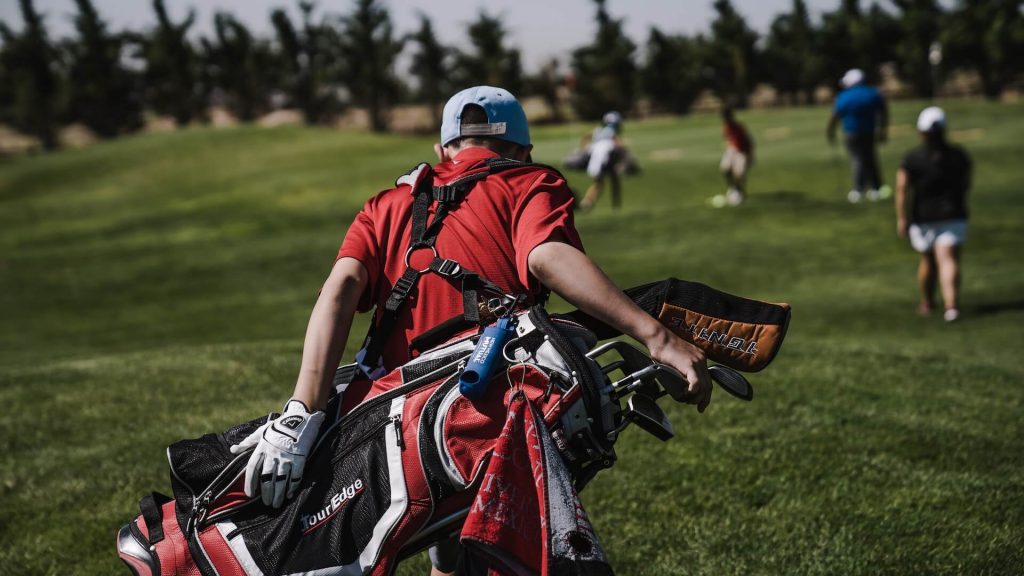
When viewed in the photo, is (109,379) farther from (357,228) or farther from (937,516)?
(937,516)

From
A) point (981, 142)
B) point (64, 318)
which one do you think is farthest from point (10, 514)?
point (981, 142)

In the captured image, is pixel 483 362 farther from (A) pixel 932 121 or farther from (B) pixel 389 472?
(A) pixel 932 121

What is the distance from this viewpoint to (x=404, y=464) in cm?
270

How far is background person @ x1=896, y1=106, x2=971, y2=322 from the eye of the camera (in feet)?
35.7

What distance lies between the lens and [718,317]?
111 inches

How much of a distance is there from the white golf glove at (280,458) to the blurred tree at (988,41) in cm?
6123

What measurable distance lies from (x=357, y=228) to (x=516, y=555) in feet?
3.91

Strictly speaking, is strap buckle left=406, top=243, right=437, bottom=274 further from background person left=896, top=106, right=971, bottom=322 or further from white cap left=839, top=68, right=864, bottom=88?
white cap left=839, top=68, right=864, bottom=88

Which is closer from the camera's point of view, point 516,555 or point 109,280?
point 516,555

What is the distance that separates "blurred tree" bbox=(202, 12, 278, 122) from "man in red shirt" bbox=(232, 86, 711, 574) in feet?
240

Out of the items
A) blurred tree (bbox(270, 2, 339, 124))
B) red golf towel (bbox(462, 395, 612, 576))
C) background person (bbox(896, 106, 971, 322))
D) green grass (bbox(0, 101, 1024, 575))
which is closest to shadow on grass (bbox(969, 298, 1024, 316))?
green grass (bbox(0, 101, 1024, 575))

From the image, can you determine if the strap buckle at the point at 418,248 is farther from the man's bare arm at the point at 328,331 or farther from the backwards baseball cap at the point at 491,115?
the backwards baseball cap at the point at 491,115

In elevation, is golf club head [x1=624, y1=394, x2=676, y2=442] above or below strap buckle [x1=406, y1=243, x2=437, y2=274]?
below

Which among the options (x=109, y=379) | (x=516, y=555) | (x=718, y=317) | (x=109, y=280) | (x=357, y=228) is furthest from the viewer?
(x=109, y=280)
